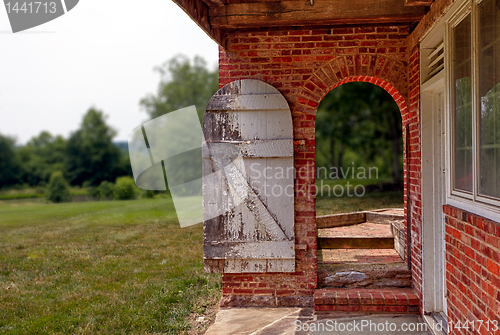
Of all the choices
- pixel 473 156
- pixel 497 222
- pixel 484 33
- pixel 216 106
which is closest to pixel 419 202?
pixel 473 156

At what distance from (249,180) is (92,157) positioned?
107 feet

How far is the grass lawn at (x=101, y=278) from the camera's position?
4.16m

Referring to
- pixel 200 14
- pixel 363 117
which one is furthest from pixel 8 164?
pixel 200 14

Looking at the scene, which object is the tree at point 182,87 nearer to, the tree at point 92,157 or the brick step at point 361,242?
the tree at point 92,157

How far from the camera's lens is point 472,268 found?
2414mm

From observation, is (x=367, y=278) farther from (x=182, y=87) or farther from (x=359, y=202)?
(x=182, y=87)

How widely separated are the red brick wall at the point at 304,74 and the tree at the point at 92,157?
103ft

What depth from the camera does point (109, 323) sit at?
4.06 metres

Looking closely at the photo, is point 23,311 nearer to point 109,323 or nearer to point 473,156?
point 109,323

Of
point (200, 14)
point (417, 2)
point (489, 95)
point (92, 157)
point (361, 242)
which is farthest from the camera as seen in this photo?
point (92, 157)

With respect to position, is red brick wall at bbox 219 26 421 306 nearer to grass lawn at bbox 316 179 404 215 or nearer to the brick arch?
the brick arch

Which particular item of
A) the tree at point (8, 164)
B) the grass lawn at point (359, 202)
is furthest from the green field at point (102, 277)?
the tree at point (8, 164)

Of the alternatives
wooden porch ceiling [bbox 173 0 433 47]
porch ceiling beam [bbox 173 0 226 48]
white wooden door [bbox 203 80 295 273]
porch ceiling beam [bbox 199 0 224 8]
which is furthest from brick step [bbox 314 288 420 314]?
porch ceiling beam [bbox 199 0 224 8]

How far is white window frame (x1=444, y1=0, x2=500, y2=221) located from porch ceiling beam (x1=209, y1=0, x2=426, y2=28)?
0.72 m
